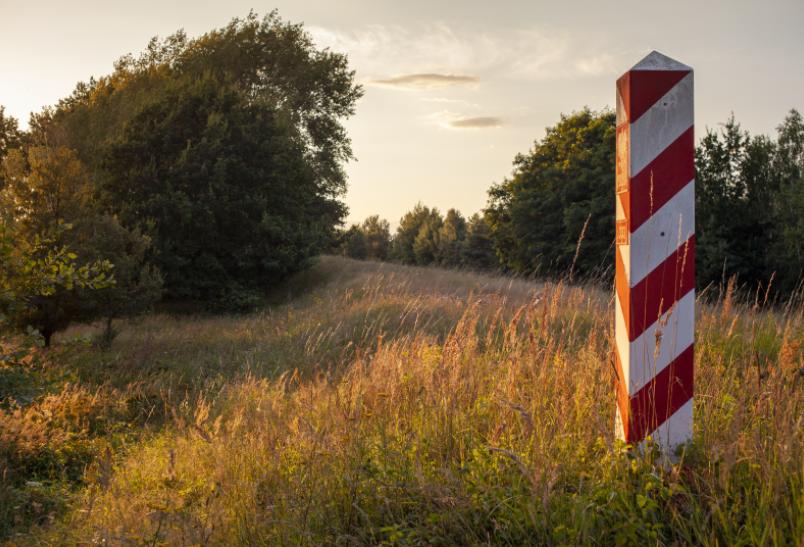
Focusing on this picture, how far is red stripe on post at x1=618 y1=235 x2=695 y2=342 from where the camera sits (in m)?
3.10

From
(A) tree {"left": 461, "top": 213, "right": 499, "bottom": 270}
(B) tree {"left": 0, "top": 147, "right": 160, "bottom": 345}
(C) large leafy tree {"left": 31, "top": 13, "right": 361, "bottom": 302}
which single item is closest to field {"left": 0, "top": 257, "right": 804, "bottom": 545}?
(B) tree {"left": 0, "top": 147, "right": 160, "bottom": 345}

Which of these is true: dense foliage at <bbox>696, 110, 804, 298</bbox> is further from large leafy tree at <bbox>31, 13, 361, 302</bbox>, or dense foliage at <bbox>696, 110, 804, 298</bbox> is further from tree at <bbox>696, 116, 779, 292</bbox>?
large leafy tree at <bbox>31, 13, 361, 302</bbox>

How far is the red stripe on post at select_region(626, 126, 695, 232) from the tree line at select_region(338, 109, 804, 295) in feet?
89.4

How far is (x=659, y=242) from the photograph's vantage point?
3.12 metres

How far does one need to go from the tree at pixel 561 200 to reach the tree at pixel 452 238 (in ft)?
76.7

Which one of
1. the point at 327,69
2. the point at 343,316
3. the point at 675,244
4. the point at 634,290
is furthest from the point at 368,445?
the point at 327,69

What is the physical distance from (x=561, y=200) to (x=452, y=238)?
145ft

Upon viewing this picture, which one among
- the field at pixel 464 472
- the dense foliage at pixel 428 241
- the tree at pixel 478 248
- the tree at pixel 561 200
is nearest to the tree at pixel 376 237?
the dense foliage at pixel 428 241

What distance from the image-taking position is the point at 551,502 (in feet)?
9.47

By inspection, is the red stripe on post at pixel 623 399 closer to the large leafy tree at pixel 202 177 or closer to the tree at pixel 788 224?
the large leafy tree at pixel 202 177

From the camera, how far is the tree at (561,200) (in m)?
34.6

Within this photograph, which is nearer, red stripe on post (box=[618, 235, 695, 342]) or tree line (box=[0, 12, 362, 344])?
red stripe on post (box=[618, 235, 695, 342])

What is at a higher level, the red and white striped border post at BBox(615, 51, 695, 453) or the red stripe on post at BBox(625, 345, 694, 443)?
the red and white striped border post at BBox(615, 51, 695, 453)

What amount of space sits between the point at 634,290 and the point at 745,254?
3614cm
